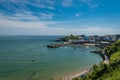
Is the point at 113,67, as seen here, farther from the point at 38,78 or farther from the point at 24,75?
the point at 24,75

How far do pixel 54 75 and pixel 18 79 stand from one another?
7.48 m

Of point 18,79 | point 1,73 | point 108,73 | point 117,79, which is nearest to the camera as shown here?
point 117,79

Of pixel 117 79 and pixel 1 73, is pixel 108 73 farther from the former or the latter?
pixel 1 73

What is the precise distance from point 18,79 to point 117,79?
21.2 metres

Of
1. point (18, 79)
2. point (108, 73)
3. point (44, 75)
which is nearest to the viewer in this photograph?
point (108, 73)

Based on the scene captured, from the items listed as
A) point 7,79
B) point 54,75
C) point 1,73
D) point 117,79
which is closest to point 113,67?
point 117,79

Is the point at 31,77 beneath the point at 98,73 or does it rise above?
beneath

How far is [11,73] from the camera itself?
4119 cm

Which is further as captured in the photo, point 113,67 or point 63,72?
point 63,72

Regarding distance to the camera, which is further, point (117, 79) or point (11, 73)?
point (11, 73)

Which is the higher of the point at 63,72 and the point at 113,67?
the point at 113,67

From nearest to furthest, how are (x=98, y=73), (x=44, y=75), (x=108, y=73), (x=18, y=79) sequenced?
(x=108, y=73)
(x=98, y=73)
(x=18, y=79)
(x=44, y=75)

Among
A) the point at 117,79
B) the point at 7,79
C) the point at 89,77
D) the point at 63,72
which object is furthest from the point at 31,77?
the point at 117,79

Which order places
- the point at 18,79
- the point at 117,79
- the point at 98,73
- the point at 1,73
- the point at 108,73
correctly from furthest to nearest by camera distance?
the point at 1,73 < the point at 18,79 < the point at 98,73 < the point at 108,73 < the point at 117,79
